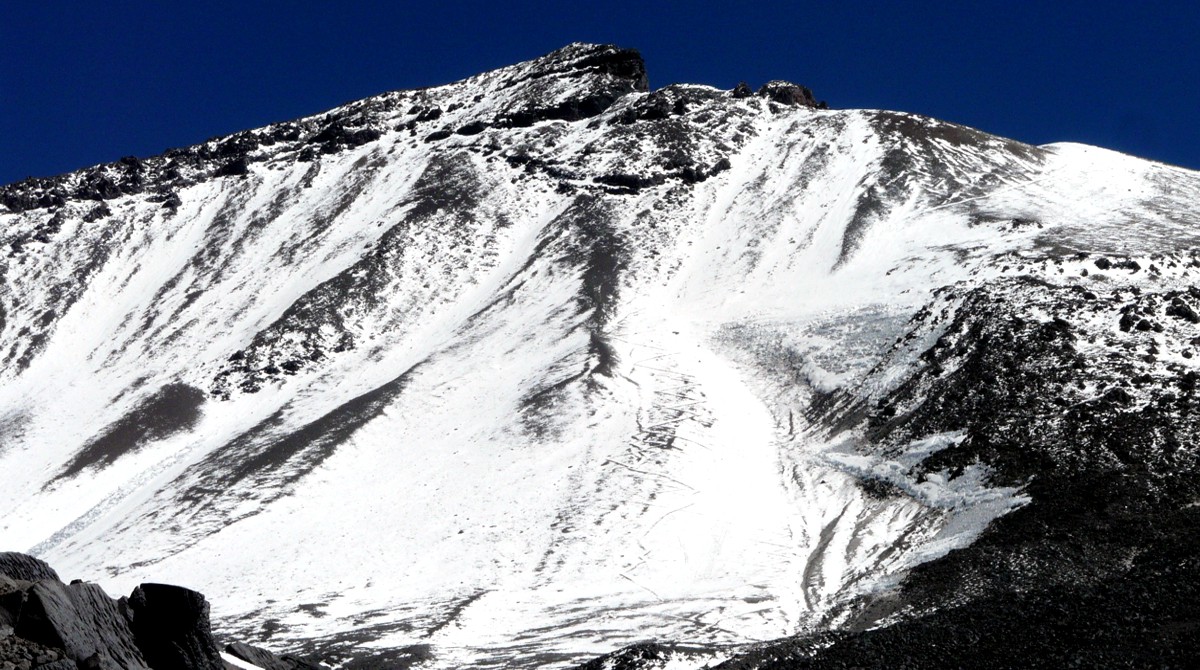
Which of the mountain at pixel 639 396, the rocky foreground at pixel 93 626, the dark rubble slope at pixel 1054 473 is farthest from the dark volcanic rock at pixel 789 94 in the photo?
the rocky foreground at pixel 93 626

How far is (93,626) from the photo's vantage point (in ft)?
51.5

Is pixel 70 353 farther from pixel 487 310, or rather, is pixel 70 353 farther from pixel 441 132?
pixel 441 132

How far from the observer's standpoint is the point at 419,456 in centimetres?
4966

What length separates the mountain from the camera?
31016 millimetres

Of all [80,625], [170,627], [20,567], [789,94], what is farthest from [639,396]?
[789,94]

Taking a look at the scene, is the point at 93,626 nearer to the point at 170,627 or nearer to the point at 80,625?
the point at 80,625

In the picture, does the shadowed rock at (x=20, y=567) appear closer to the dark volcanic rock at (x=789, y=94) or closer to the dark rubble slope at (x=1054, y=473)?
the dark rubble slope at (x=1054, y=473)

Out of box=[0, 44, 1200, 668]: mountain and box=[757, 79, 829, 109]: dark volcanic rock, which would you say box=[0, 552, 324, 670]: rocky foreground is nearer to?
box=[0, 44, 1200, 668]: mountain

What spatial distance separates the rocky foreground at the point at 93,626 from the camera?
14516mm

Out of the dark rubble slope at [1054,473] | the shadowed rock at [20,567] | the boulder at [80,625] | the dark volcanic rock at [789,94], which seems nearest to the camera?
the boulder at [80,625]

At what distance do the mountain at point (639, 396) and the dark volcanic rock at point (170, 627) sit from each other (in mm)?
9569

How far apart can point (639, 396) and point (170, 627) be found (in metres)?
35.4

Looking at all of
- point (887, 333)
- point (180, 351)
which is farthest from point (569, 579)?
point (180, 351)

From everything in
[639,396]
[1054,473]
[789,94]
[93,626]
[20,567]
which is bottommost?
[1054,473]
